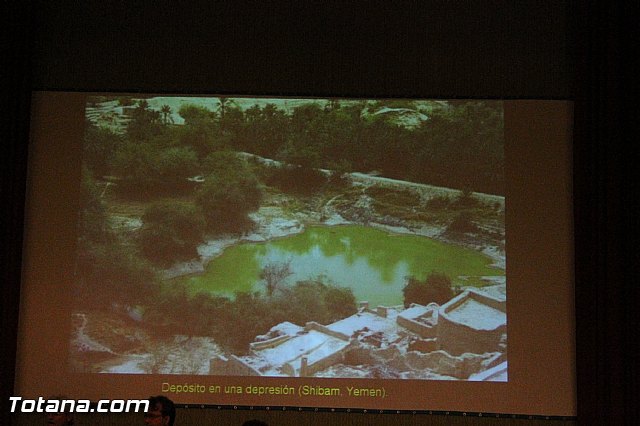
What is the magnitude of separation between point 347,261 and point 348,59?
5.41 ft

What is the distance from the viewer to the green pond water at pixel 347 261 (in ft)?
19.3

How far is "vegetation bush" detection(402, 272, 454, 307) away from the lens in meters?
5.83

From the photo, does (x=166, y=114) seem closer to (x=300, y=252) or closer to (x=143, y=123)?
(x=143, y=123)

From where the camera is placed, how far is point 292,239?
593 cm

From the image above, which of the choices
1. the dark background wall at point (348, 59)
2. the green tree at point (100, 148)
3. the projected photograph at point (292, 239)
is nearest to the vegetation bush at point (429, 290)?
the projected photograph at point (292, 239)

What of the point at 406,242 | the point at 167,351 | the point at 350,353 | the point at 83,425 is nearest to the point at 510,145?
the point at 406,242

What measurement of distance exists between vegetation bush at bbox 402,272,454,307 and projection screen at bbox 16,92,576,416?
0.05ft

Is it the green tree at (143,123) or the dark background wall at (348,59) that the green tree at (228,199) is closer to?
the green tree at (143,123)

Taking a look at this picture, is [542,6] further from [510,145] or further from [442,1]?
[510,145]

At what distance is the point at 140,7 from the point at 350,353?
131 inches

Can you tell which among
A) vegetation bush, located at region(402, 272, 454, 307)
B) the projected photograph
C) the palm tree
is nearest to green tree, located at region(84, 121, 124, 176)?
the projected photograph

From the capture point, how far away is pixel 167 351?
5.82 metres

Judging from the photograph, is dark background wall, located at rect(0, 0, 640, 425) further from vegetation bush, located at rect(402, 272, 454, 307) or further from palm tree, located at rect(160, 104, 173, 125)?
vegetation bush, located at rect(402, 272, 454, 307)

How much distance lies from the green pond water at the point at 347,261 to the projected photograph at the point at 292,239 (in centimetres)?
1
